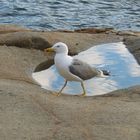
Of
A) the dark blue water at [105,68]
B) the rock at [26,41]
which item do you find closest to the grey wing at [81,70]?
the dark blue water at [105,68]

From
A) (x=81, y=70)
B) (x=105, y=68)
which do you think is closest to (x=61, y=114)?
(x=81, y=70)

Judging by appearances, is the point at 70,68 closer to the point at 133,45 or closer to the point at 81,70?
the point at 81,70

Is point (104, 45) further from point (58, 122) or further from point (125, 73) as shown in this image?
point (58, 122)

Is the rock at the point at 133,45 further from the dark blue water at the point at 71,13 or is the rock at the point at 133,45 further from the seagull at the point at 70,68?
the dark blue water at the point at 71,13

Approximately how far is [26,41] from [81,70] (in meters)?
3.78

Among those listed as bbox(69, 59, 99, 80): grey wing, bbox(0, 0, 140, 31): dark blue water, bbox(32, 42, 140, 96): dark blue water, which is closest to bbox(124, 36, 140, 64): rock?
bbox(32, 42, 140, 96): dark blue water

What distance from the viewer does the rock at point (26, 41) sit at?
13.5 meters

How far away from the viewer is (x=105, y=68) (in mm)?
12094

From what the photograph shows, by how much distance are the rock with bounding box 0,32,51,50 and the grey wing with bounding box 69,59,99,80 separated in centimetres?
362

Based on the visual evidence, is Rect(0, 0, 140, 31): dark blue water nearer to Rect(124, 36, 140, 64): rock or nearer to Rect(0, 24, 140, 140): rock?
Rect(124, 36, 140, 64): rock

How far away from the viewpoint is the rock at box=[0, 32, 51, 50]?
13.5 meters

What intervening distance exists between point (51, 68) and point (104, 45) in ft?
7.48

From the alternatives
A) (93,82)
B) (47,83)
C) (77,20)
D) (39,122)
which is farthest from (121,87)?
(77,20)

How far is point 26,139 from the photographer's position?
7.37 meters
